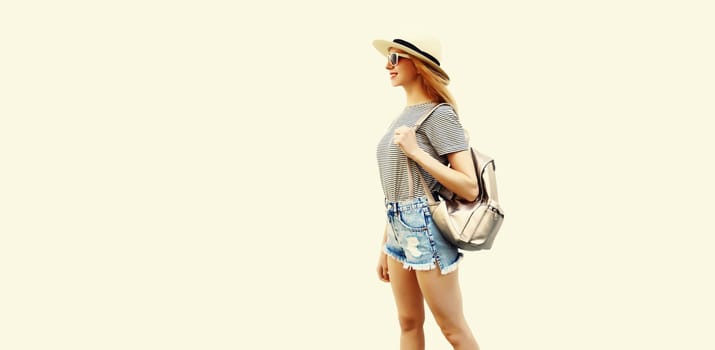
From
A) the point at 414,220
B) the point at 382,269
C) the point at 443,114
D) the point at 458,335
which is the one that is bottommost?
the point at 458,335

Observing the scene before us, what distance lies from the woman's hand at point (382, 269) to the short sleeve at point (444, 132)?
34.8 inches

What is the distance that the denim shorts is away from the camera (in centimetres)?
310

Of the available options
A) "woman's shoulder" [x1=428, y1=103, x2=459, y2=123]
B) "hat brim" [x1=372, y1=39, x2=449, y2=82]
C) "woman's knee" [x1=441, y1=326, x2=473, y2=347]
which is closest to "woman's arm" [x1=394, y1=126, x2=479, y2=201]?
"woman's shoulder" [x1=428, y1=103, x2=459, y2=123]

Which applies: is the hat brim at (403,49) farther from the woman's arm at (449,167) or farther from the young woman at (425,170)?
the woman's arm at (449,167)

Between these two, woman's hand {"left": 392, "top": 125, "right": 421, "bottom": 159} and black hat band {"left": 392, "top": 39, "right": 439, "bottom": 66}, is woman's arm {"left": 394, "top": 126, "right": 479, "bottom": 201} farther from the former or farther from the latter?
black hat band {"left": 392, "top": 39, "right": 439, "bottom": 66}

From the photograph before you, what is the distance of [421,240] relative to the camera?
3.11 meters

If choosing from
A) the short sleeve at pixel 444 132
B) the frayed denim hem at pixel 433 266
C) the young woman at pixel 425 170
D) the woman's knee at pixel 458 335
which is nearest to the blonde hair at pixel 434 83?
the young woman at pixel 425 170

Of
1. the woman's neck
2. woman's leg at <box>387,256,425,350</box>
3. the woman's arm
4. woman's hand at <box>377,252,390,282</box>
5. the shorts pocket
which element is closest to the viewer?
the woman's arm

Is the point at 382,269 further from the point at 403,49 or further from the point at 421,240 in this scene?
the point at 403,49

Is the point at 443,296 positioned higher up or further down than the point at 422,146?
further down

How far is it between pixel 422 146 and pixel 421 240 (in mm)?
525

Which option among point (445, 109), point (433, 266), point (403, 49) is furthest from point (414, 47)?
point (433, 266)

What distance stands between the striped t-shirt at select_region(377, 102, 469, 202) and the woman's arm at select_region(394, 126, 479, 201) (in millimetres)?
63

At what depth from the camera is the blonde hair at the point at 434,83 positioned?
3156mm
